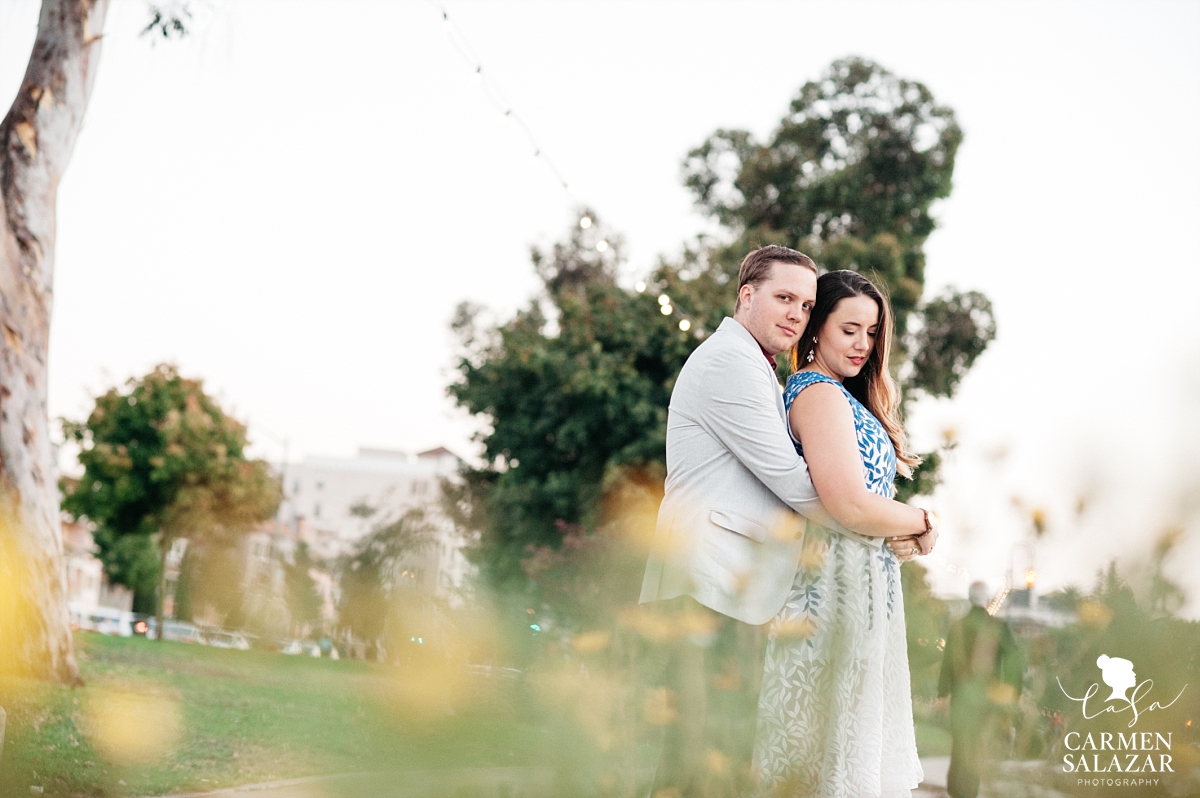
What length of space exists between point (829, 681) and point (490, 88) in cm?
751

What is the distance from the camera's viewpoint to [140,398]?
2244 centimetres

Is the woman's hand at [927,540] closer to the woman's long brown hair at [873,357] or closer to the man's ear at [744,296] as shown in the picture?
the woman's long brown hair at [873,357]

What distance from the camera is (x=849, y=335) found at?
7.42ft

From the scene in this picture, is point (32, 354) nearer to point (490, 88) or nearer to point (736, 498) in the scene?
point (490, 88)

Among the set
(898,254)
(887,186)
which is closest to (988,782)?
(898,254)

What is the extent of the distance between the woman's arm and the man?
0.23m

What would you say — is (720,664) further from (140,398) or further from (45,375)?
(140,398)

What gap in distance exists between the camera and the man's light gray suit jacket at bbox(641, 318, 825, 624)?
1.98 m

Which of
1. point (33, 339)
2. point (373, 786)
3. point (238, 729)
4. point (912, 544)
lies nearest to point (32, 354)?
point (33, 339)

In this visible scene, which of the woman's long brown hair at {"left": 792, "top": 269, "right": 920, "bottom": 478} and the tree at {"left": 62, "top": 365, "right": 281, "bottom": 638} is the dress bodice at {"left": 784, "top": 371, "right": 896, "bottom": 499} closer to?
the woman's long brown hair at {"left": 792, "top": 269, "right": 920, "bottom": 478}

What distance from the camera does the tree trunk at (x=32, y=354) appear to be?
7113 mm

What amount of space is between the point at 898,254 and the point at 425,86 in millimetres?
10485

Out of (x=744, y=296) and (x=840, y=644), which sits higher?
(x=744, y=296)

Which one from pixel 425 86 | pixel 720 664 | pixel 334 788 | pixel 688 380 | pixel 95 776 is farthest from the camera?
pixel 425 86
